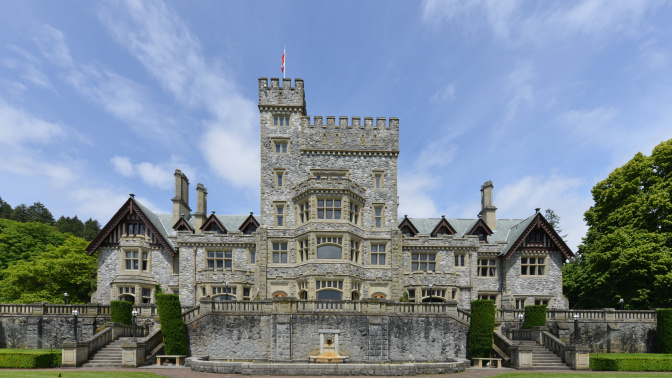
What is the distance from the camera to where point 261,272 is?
111 ft

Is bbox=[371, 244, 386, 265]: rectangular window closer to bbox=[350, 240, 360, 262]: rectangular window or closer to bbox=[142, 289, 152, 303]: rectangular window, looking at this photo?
bbox=[350, 240, 360, 262]: rectangular window

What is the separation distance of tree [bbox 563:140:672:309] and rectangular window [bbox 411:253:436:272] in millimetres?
13211

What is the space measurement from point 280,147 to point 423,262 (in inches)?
630

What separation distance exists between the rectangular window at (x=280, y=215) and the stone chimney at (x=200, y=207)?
9.51m

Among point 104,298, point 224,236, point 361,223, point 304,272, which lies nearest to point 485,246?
point 361,223

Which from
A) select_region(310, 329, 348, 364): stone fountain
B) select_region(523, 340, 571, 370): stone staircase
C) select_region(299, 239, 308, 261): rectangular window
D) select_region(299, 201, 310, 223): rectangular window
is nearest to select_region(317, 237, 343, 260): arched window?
select_region(299, 239, 308, 261): rectangular window

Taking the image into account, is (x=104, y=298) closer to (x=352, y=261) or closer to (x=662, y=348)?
(x=352, y=261)

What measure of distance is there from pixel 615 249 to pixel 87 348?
37.6 metres

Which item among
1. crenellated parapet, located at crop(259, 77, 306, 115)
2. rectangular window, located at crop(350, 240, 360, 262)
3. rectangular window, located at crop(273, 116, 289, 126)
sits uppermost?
crenellated parapet, located at crop(259, 77, 306, 115)

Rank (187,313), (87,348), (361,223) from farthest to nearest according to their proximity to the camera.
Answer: (361,223), (187,313), (87,348)

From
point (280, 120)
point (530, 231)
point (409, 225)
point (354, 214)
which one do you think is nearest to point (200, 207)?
point (280, 120)

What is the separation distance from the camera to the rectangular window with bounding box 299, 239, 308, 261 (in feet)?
109

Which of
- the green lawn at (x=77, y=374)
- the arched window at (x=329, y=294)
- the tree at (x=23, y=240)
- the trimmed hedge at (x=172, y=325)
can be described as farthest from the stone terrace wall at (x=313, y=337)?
the tree at (x=23, y=240)

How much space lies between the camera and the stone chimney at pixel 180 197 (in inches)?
1604
